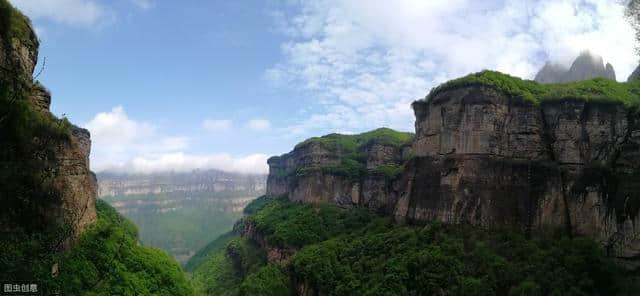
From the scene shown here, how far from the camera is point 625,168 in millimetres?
31812

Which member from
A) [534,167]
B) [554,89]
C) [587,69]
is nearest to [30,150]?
[534,167]

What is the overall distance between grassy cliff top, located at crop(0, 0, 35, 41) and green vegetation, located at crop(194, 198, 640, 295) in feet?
95.7

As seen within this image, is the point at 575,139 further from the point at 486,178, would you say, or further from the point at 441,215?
the point at 441,215

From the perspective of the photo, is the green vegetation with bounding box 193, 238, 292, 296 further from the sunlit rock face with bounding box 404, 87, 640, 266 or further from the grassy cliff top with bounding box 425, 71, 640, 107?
the grassy cliff top with bounding box 425, 71, 640, 107

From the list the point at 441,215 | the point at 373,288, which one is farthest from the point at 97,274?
the point at 441,215

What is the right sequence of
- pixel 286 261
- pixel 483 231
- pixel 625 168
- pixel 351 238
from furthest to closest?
pixel 286 261
pixel 351 238
pixel 483 231
pixel 625 168

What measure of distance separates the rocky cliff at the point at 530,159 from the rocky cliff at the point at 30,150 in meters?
30.6

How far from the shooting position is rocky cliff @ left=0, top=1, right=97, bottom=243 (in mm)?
16750

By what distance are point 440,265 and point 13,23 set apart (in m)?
32.0

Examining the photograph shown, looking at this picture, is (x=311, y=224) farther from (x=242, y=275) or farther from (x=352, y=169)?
(x=352, y=169)

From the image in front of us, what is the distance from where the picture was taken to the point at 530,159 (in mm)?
37281

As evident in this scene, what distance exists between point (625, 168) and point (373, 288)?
Answer: 21765 mm

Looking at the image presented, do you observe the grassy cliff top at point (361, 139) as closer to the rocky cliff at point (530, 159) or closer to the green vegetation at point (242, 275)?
the green vegetation at point (242, 275)

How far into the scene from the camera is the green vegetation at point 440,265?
29.3m
